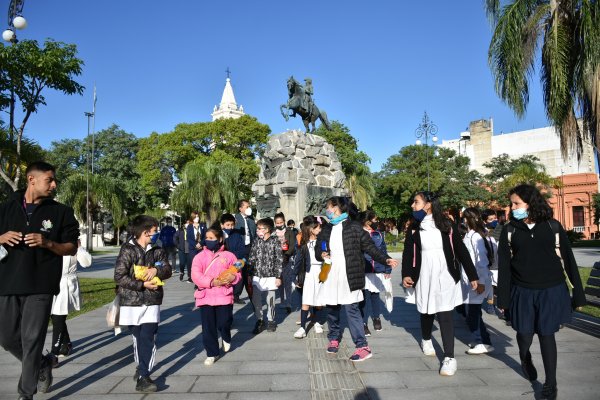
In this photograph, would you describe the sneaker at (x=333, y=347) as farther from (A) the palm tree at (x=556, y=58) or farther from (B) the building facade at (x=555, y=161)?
(B) the building facade at (x=555, y=161)

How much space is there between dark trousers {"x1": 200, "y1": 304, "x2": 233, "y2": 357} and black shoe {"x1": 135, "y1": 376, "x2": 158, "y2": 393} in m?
1.01

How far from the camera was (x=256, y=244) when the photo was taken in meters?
7.59

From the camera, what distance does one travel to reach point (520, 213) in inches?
180

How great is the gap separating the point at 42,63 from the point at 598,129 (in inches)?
511

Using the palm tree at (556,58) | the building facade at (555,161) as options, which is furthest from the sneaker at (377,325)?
the building facade at (555,161)

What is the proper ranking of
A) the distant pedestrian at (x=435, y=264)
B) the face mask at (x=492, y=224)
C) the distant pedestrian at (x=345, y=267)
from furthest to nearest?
the face mask at (x=492, y=224) < the distant pedestrian at (x=345, y=267) < the distant pedestrian at (x=435, y=264)

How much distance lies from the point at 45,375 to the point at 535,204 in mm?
4782

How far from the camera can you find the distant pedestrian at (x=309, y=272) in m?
6.50

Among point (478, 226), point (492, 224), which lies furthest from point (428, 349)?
point (492, 224)

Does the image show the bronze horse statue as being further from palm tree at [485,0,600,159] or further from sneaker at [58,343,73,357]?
sneaker at [58,343,73,357]

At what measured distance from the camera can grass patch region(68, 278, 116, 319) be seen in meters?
9.88

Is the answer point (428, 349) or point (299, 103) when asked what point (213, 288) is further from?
point (299, 103)

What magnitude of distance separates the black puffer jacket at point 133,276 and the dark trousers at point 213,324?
3.00 ft

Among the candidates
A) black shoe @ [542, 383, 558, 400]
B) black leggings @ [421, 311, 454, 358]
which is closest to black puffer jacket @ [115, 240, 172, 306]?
black leggings @ [421, 311, 454, 358]
